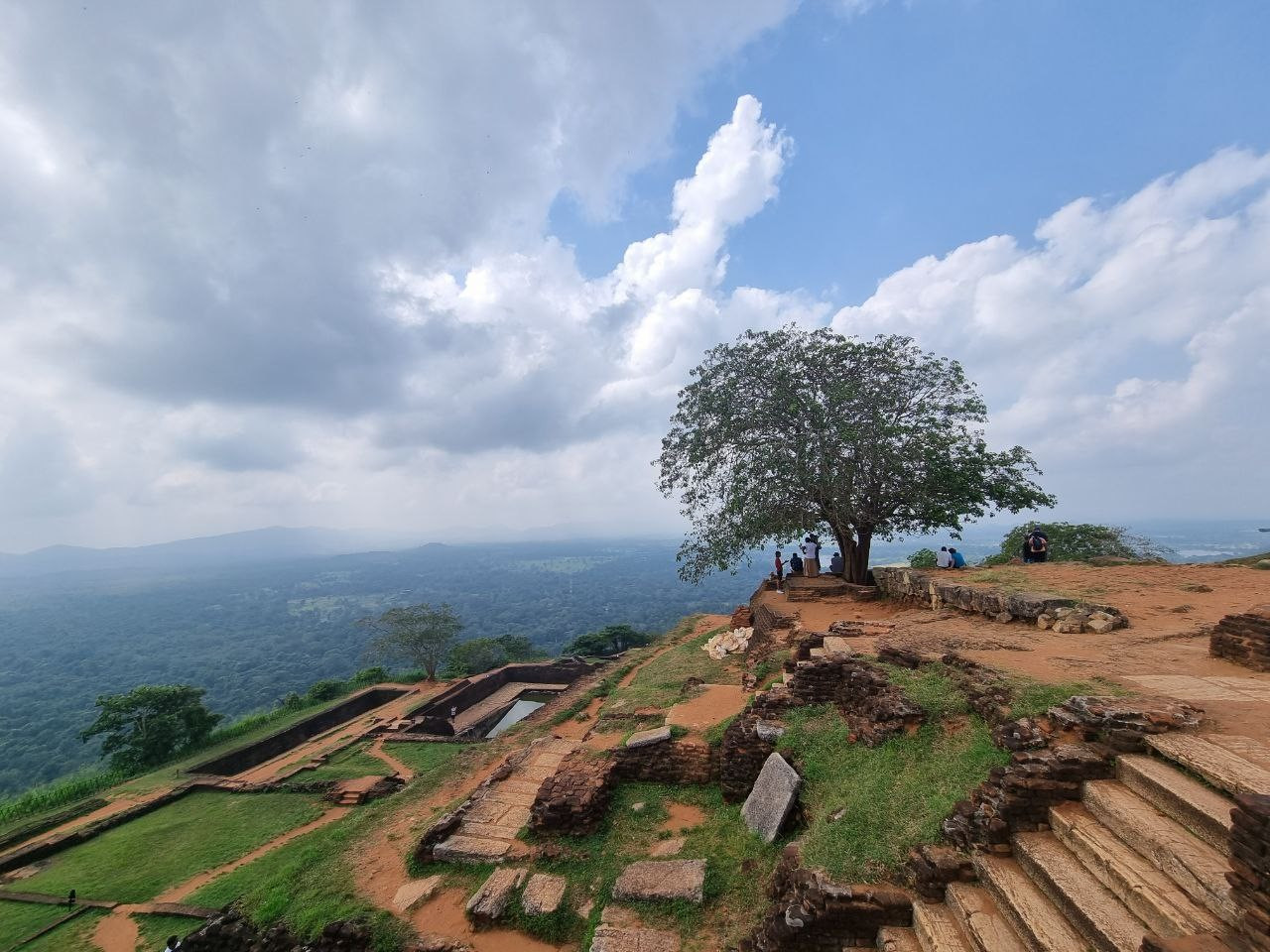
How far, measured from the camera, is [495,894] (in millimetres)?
5695

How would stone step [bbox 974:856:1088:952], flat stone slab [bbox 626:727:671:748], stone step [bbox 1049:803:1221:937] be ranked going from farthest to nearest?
flat stone slab [bbox 626:727:671:748] → stone step [bbox 974:856:1088:952] → stone step [bbox 1049:803:1221:937]

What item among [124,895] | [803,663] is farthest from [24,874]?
[803,663]

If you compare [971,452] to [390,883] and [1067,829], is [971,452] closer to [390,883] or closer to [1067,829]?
[1067,829]

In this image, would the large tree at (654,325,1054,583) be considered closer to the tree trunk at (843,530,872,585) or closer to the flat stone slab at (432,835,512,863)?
the tree trunk at (843,530,872,585)

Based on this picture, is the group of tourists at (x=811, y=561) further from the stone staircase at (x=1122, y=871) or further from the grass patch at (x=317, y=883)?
the stone staircase at (x=1122, y=871)

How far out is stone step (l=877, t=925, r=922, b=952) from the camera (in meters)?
3.56

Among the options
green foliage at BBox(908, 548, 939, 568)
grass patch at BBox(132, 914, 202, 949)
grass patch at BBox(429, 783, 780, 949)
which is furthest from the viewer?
green foliage at BBox(908, 548, 939, 568)

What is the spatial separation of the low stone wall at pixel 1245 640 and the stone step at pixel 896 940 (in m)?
4.92

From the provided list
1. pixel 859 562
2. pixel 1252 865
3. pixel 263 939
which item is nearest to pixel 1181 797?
pixel 1252 865

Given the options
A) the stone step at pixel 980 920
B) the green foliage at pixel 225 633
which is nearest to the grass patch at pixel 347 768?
the green foliage at pixel 225 633

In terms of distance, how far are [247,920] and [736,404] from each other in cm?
1376

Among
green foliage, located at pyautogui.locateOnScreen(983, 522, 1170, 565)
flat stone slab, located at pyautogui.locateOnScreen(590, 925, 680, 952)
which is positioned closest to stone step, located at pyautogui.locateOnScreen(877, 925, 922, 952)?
flat stone slab, located at pyautogui.locateOnScreen(590, 925, 680, 952)

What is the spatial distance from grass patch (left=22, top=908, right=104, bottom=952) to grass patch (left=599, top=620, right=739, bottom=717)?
29.4ft

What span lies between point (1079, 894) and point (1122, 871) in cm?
30
